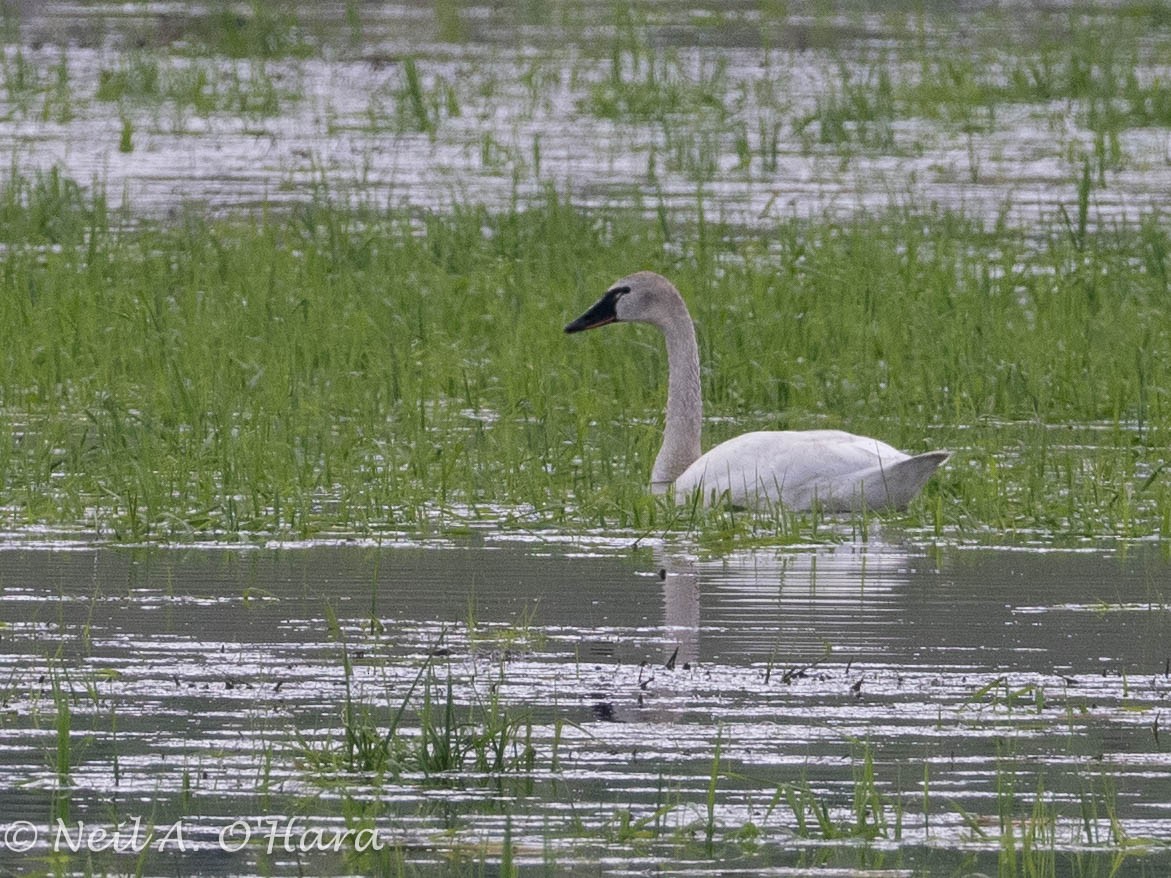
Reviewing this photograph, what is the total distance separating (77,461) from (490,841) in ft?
14.8

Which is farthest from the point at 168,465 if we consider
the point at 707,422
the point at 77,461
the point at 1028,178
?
the point at 1028,178

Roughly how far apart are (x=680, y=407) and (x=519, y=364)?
1.48m

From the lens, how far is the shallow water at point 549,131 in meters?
17.1

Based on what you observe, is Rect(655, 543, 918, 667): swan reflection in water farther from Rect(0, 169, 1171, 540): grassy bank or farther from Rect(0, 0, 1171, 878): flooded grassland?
Rect(0, 169, 1171, 540): grassy bank

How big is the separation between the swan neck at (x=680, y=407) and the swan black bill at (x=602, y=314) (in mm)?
277

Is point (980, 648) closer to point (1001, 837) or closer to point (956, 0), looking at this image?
point (1001, 837)

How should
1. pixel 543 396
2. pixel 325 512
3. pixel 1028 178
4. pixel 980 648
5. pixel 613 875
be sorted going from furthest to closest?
pixel 1028 178
pixel 543 396
pixel 325 512
pixel 980 648
pixel 613 875

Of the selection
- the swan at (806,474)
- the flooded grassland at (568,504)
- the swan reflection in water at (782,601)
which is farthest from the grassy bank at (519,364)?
the swan reflection in water at (782,601)

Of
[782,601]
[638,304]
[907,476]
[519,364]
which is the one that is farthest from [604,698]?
[519,364]

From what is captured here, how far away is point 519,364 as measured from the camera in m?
11.2

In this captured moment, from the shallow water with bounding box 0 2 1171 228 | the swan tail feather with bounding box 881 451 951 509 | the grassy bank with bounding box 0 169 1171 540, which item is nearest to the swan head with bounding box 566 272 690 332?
the grassy bank with bounding box 0 169 1171 540

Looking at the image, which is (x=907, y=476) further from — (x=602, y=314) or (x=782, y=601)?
(x=602, y=314)

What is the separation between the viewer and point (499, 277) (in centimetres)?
1329

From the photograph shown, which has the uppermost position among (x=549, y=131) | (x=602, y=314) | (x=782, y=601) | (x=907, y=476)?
(x=549, y=131)
